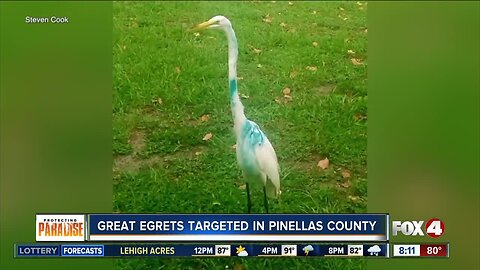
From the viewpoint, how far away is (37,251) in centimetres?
352

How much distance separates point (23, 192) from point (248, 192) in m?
1.03

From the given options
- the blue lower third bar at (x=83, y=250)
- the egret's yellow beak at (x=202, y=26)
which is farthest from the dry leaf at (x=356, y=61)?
→ the blue lower third bar at (x=83, y=250)

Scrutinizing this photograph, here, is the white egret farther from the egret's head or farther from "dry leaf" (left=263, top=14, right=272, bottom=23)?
"dry leaf" (left=263, top=14, right=272, bottom=23)

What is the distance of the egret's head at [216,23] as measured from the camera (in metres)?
3.54

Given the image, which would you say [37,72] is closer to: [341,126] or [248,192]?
[248,192]

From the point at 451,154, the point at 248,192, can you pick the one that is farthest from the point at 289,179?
the point at 451,154

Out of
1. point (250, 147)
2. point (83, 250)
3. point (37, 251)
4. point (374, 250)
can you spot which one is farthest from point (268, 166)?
point (37, 251)

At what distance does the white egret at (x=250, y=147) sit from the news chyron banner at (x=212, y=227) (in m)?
0.11

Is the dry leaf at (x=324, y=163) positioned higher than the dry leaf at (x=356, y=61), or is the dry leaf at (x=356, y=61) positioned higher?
the dry leaf at (x=356, y=61)

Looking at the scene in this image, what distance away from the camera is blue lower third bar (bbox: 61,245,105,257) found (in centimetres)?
351

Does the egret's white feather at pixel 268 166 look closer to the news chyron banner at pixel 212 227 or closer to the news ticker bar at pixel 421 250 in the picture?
the news chyron banner at pixel 212 227

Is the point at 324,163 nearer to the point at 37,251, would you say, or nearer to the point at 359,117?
the point at 359,117

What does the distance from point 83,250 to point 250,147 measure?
90 cm

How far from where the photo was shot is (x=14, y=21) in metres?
3.52
